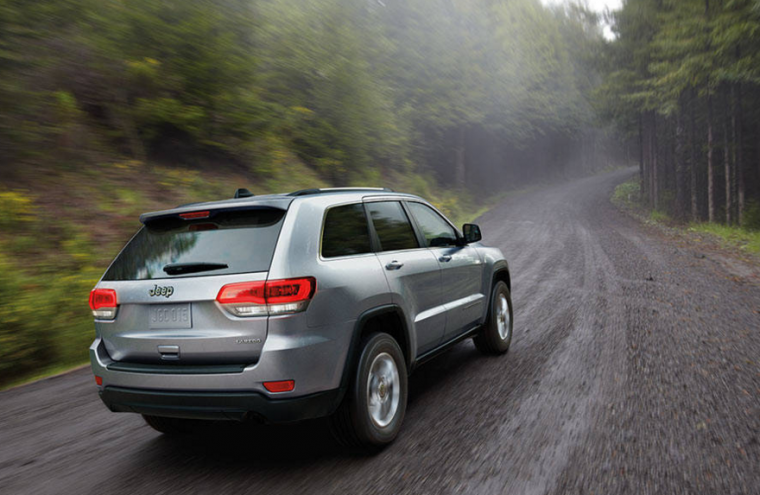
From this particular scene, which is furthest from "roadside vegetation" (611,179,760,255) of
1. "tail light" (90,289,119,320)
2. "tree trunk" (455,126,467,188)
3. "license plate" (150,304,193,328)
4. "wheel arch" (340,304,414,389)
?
"tail light" (90,289,119,320)

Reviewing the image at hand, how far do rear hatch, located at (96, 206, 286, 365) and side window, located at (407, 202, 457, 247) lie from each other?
72.2 inches

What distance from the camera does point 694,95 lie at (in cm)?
2280

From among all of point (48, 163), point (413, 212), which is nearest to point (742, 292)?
point (413, 212)

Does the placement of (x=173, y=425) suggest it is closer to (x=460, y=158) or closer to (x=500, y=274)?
(x=500, y=274)

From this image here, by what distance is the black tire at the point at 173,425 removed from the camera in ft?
13.2

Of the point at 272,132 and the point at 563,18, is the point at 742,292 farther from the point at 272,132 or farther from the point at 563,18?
the point at 563,18

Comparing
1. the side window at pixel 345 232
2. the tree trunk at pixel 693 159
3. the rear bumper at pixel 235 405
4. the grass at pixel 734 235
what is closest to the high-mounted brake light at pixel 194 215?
the side window at pixel 345 232

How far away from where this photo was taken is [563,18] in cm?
4988

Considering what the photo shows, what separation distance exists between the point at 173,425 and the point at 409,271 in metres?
2.17

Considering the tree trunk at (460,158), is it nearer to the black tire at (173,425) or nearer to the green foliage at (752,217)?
the green foliage at (752,217)

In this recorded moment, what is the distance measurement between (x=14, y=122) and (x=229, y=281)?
26.4ft

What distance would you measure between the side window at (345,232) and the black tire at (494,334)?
2292mm

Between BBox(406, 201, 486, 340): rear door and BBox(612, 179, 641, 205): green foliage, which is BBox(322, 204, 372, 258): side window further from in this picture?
BBox(612, 179, 641, 205): green foliage

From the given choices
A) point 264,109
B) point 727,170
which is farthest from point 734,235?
point 264,109
